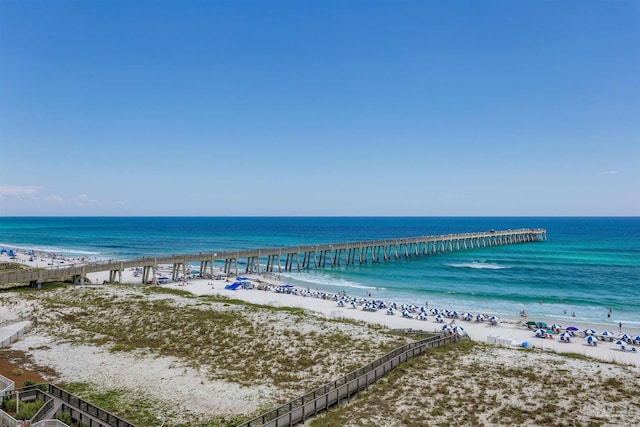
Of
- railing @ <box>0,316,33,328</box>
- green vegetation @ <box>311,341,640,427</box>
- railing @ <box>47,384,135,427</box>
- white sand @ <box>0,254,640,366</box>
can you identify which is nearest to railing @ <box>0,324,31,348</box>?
railing @ <box>0,316,33,328</box>

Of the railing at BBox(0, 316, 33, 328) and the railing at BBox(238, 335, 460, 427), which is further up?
the railing at BBox(238, 335, 460, 427)

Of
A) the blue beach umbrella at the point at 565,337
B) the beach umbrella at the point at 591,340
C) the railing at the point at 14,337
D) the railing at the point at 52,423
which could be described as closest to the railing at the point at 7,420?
the railing at the point at 52,423

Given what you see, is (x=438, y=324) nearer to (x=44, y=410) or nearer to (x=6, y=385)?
(x=44, y=410)

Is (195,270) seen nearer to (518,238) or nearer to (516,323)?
(516,323)

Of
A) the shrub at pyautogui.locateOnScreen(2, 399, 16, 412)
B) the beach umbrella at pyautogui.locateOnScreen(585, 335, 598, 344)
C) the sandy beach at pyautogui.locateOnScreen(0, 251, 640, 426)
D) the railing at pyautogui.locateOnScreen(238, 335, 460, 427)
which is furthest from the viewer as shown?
the beach umbrella at pyautogui.locateOnScreen(585, 335, 598, 344)

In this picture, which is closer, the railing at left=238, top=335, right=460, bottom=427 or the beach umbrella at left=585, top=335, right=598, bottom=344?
the railing at left=238, top=335, right=460, bottom=427

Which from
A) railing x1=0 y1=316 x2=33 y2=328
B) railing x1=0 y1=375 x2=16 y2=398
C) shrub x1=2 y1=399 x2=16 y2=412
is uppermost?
railing x1=0 y1=375 x2=16 y2=398

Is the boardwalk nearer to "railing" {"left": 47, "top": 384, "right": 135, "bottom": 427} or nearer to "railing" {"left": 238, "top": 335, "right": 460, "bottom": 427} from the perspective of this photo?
"railing" {"left": 47, "top": 384, "right": 135, "bottom": 427}

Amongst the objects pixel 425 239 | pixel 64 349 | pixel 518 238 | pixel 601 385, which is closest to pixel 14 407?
pixel 64 349
